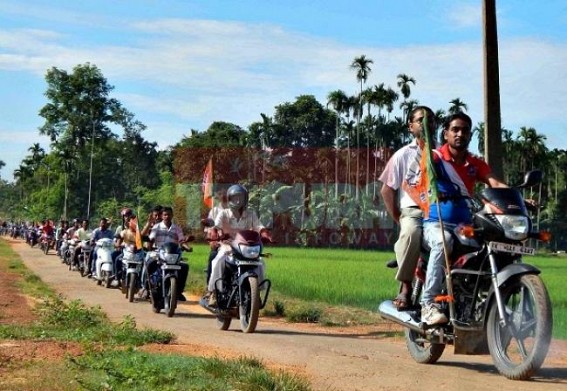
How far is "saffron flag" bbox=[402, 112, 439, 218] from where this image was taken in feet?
24.2

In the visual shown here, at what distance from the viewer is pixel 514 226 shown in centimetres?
674

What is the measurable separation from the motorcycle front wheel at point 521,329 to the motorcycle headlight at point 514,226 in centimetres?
31

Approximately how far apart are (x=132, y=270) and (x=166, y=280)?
3346mm

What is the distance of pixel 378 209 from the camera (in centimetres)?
6438

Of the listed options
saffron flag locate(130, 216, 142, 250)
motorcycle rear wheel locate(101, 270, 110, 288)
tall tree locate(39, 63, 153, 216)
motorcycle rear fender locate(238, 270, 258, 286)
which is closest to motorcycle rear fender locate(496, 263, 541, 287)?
motorcycle rear fender locate(238, 270, 258, 286)

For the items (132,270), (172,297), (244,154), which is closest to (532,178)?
(172,297)

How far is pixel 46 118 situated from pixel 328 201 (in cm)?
3319

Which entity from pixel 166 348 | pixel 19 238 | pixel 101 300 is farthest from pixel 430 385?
pixel 19 238

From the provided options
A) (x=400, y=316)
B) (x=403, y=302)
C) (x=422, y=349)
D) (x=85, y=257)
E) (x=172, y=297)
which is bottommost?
(x=422, y=349)

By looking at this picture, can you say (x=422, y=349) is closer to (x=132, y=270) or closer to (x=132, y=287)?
(x=132, y=287)

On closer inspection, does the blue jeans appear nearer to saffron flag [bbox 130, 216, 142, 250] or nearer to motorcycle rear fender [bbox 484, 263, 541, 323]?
motorcycle rear fender [bbox 484, 263, 541, 323]

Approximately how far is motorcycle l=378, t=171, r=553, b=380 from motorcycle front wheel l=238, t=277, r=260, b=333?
13.6ft

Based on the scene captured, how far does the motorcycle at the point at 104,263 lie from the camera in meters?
21.2

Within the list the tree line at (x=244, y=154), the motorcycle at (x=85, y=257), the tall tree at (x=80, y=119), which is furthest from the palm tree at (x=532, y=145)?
the motorcycle at (x=85, y=257)
